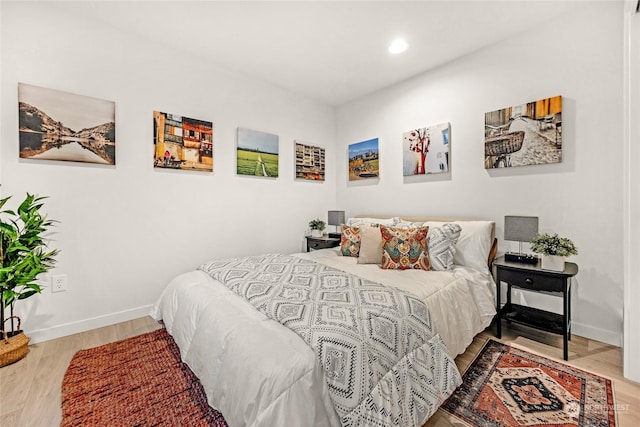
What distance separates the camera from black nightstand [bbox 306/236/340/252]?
3545mm

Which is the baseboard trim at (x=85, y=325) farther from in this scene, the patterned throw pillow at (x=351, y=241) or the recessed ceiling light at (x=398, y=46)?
the recessed ceiling light at (x=398, y=46)

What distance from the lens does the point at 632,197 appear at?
1.79m

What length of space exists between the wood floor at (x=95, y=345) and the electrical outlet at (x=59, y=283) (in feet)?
1.38

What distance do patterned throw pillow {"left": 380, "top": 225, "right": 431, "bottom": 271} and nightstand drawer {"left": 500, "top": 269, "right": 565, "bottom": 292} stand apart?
63cm

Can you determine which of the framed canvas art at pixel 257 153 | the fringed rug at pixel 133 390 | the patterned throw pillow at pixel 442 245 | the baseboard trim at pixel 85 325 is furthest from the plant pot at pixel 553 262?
the baseboard trim at pixel 85 325

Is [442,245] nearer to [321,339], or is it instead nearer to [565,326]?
[565,326]

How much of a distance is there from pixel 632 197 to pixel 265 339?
2492 mm

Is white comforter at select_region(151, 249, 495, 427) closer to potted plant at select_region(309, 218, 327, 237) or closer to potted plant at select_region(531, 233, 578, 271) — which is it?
potted plant at select_region(531, 233, 578, 271)

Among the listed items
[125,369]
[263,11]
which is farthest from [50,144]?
[263,11]

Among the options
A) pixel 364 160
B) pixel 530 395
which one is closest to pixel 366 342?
pixel 530 395

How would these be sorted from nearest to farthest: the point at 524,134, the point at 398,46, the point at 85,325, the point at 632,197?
the point at 632,197 → the point at 85,325 → the point at 524,134 → the point at 398,46

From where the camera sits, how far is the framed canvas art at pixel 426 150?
3.02 m

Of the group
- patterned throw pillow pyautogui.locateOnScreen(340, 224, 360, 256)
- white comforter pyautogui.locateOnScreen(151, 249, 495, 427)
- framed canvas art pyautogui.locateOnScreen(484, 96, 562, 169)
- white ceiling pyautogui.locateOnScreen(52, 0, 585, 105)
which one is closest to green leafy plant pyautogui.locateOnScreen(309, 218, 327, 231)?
patterned throw pillow pyautogui.locateOnScreen(340, 224, 360, 256)

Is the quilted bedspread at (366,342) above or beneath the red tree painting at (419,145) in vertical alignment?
beneath
